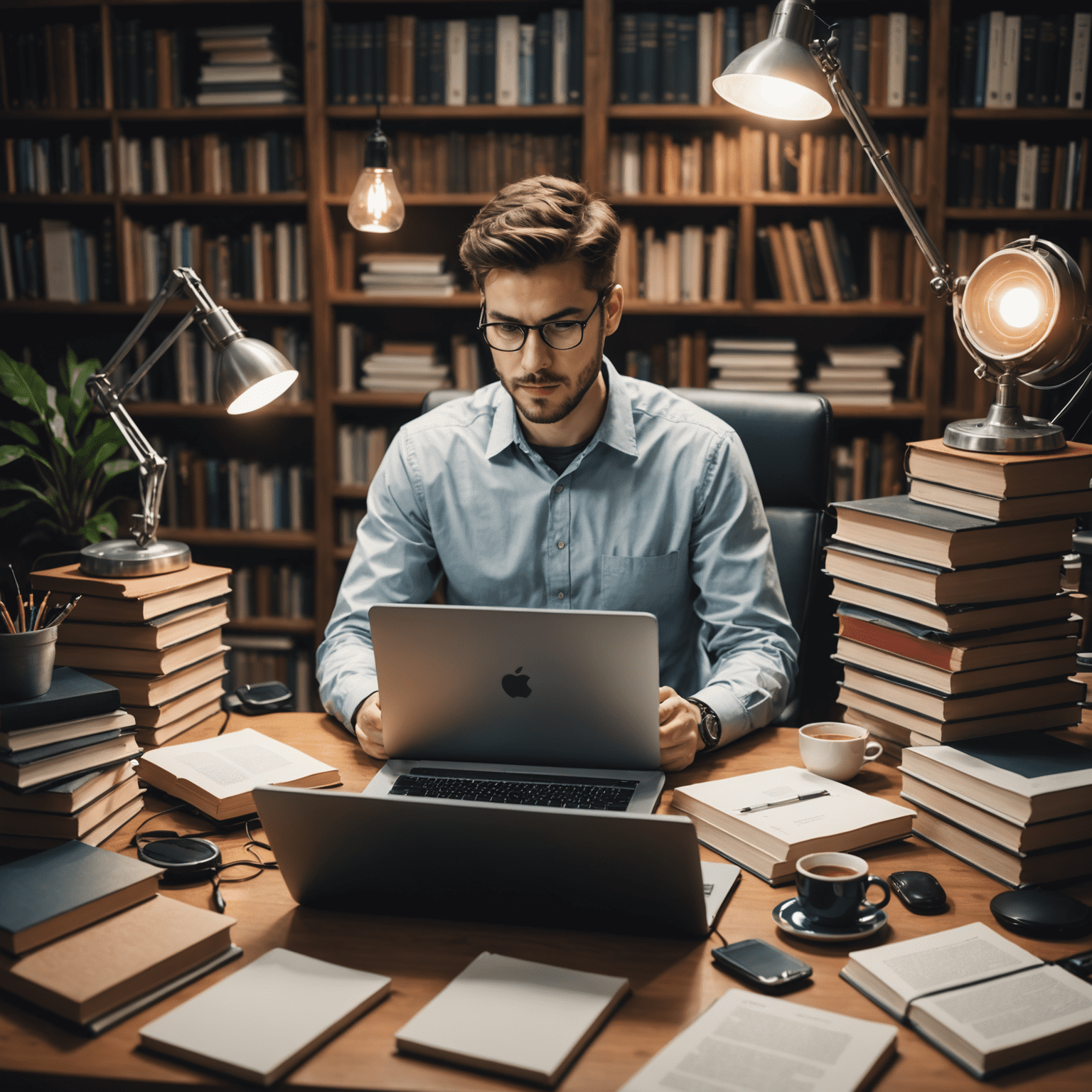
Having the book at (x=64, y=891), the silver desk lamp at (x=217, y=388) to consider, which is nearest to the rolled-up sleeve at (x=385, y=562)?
the silver desk lamp at (x=217, y=388)

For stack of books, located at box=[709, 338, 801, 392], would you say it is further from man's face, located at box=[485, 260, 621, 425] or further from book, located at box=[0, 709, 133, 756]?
book, located at box=[0, 709, 133, 756]

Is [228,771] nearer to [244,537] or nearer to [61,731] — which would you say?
[61,731]

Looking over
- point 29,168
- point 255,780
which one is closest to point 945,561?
point 255,780

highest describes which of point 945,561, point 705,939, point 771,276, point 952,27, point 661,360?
point 952,27

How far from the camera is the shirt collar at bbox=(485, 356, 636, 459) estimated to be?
5.69ft

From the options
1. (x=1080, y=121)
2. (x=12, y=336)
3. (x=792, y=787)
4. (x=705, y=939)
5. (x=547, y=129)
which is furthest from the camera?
(x=12, y=336)

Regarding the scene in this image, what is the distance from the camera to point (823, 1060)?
0.76 meters

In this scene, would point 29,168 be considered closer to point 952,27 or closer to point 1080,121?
point 952,27

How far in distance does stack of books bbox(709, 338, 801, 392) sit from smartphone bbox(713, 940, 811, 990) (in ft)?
7.65

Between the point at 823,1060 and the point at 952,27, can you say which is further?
the point at 952,27

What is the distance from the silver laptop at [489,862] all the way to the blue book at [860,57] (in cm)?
259

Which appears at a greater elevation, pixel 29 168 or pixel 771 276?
pixel 29 168

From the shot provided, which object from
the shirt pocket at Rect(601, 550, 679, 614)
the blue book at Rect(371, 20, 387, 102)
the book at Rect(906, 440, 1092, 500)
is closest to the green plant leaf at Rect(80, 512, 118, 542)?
the blue book at Rect(371, 20, 387, 102)

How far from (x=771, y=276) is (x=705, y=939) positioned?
2.45m
